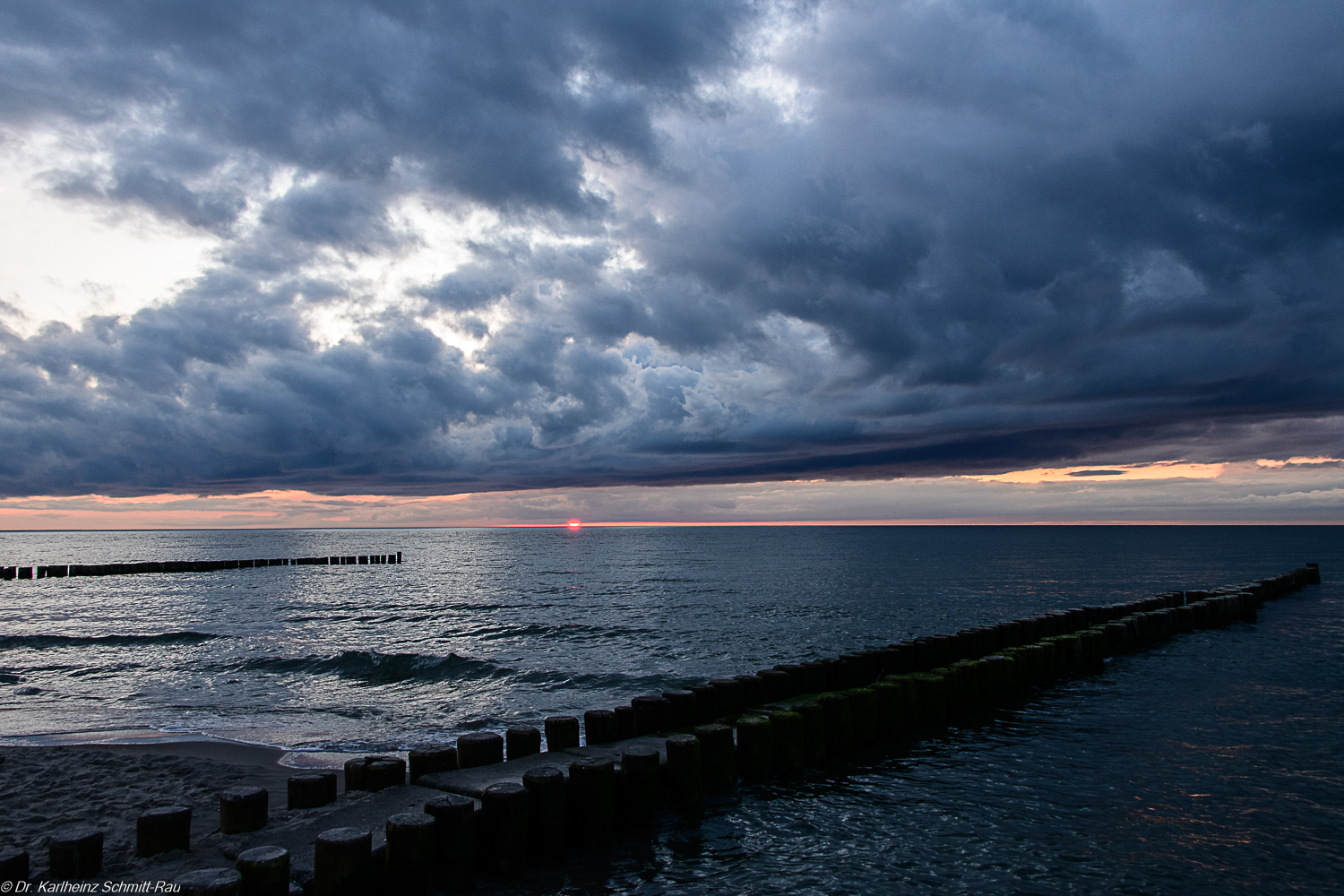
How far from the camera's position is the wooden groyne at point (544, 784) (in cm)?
595

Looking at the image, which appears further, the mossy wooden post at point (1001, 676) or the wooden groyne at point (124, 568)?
the wooden groyne at point (124, 568)

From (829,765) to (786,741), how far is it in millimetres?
1073

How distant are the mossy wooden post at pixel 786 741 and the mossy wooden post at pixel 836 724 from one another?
0.74 metres

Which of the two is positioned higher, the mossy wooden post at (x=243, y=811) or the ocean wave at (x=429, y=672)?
the mossy wooden post at (x=243, y=811)

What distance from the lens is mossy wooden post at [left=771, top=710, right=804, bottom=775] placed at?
10250 millimetres

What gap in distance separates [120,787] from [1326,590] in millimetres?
52319

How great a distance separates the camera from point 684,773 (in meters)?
8.79

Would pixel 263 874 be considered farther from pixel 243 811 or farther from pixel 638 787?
pixel 638 787

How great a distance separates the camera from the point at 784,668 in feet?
42.0

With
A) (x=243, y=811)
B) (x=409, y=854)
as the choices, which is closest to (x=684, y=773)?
(x=409, y=854)

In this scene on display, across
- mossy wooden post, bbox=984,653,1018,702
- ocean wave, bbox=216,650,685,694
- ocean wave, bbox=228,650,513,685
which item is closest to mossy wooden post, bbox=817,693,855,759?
mossy wooden post, bbox=984,653,1018,702

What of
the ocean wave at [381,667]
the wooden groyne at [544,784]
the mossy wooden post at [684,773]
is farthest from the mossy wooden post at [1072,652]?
the ocean wave at [381,667]

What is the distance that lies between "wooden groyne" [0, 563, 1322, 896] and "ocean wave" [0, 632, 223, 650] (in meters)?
23.0

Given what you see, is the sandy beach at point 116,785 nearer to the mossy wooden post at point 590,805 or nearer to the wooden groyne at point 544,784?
the wooden groyne at point 544,784
